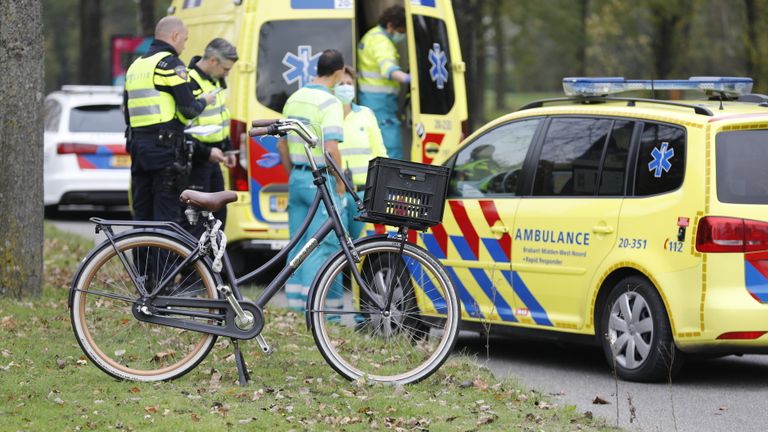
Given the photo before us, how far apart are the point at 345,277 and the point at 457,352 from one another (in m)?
2.51

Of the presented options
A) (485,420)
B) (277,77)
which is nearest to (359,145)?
(277,77)

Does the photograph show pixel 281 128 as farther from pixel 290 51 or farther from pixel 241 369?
pixel 290 51

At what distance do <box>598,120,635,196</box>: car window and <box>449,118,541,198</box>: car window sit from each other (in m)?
0.72

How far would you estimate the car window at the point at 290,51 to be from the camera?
1284 cm

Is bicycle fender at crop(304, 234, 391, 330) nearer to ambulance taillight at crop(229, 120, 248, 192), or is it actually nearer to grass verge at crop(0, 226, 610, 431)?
grass verge at crop(0, 226, 610, 431)

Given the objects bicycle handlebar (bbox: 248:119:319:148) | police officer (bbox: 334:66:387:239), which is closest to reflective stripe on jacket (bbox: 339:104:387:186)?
police officer (bbox: 334:66:387:239)

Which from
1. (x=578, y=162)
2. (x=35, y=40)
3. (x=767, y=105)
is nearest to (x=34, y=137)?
(x=35, y=40)

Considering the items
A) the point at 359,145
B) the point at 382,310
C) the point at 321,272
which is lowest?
the point at 382,310

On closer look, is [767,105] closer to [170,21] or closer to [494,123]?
[494,123]

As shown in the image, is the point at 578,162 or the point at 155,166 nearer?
the point at 578,162

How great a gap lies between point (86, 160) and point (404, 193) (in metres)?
13.2

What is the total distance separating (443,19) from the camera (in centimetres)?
1376

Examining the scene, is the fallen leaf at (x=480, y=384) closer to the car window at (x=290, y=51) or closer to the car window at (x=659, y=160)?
the car window at (x=659, y=160)

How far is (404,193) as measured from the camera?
24.6ft
